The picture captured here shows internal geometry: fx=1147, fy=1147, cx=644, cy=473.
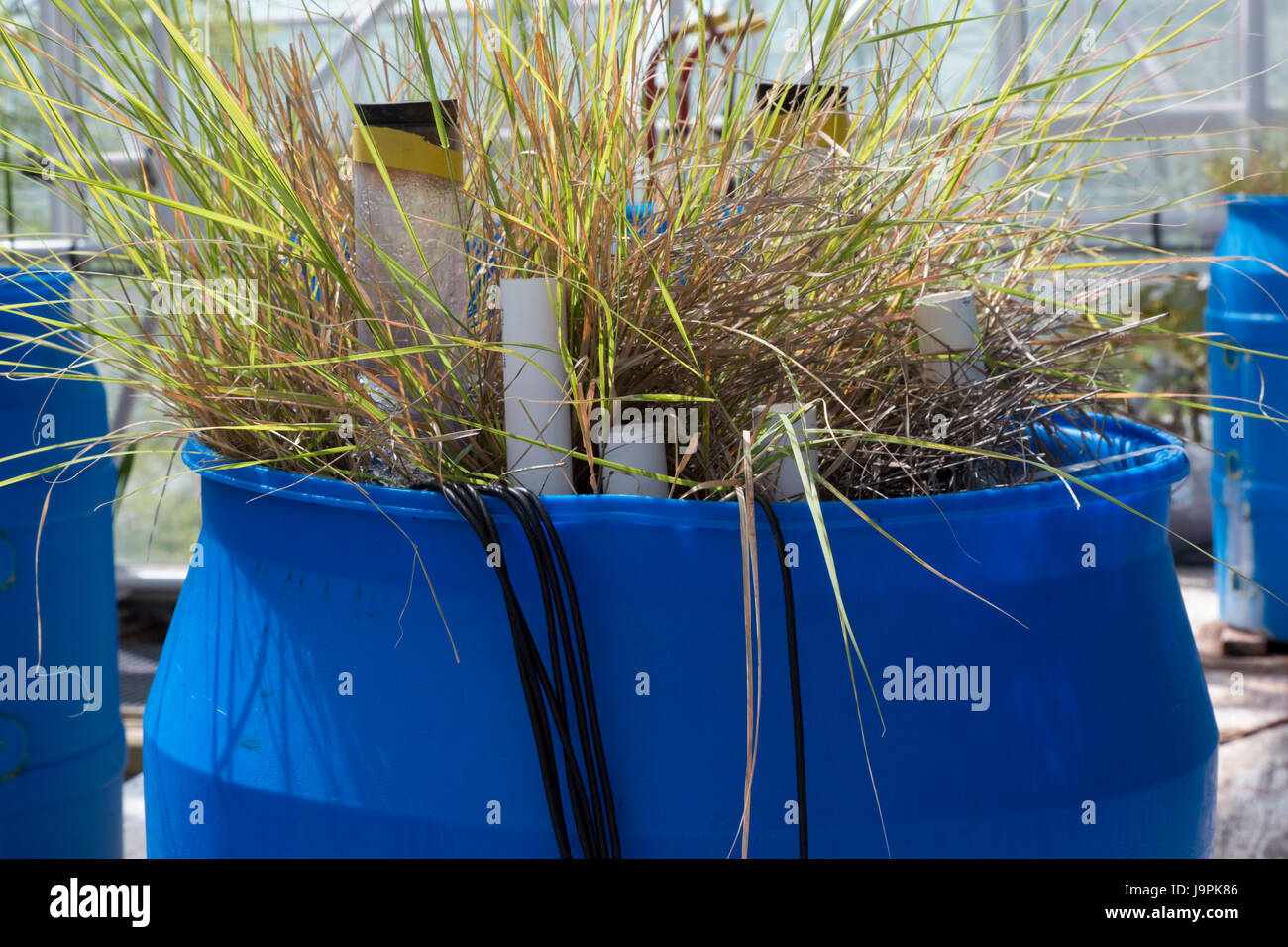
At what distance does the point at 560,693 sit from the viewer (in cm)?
49

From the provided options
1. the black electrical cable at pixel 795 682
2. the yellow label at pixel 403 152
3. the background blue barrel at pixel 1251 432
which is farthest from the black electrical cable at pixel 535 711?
the background blue barrel at pixel 1251 432

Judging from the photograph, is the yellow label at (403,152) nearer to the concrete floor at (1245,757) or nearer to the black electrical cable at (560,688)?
the black electrical cable at (560,688)

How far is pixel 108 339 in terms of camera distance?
631 millimetres

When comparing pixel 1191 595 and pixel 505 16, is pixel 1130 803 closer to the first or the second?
pixel 505 16

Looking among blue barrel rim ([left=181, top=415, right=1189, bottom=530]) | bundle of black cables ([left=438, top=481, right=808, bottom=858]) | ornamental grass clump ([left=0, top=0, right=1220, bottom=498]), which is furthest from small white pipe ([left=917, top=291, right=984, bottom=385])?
bundle of black cables ([left=438, top=481, right=808, bottom=858])

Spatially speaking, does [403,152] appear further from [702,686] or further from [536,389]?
[702,686]

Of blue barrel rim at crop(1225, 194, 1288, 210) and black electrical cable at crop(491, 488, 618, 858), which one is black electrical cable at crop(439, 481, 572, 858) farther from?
blue barrel rim at crop(1225, 194, 1288, 210)

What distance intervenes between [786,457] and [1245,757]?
4.56 feet

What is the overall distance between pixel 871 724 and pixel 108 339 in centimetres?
45

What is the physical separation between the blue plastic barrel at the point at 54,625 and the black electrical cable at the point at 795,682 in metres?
0.85

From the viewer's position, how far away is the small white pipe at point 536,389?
21.5 inches

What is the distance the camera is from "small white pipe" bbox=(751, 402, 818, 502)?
20.7 inches
